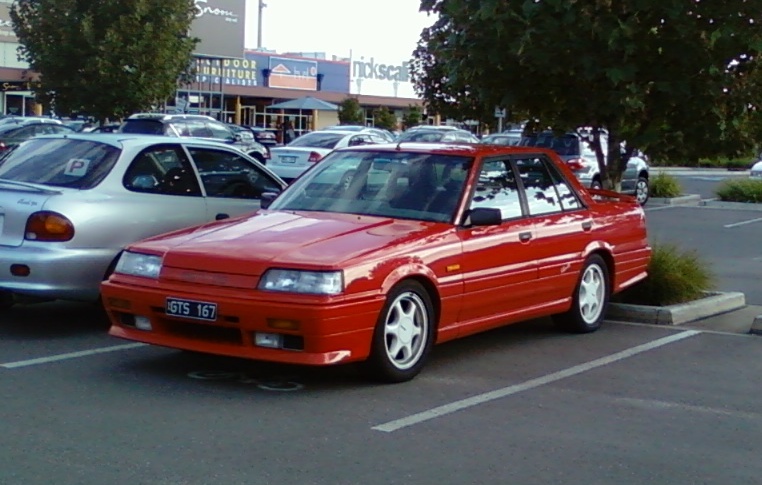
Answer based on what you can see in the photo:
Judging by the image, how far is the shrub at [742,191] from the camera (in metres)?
26.0

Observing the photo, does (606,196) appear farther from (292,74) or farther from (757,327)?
(292,74)

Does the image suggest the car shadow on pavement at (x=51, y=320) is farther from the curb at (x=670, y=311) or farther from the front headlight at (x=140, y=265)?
the curb at (x=670, y=311)

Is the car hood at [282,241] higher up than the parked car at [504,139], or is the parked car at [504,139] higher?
the parked car at [504,139]

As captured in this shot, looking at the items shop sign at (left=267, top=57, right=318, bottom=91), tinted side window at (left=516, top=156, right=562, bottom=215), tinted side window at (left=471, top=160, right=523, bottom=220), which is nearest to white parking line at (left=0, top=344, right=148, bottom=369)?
tinted side window at (left=471, top=160, right=523, bottom=220)

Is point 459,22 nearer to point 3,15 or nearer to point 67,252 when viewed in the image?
point 67,252

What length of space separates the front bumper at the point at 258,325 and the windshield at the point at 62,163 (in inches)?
81.6

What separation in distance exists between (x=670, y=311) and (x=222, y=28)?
42998 millimetres

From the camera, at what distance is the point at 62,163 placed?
9602mm

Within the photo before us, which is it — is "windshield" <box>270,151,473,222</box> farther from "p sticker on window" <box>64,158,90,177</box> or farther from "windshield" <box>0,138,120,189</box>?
Answer: "p sticker on window" <box>64,158,90,177</box>

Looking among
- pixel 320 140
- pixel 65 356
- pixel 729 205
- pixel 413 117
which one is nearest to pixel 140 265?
pixel 65 356

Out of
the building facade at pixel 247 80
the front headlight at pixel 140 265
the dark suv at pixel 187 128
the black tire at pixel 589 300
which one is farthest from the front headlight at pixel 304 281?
the building facade at pixel 247 80

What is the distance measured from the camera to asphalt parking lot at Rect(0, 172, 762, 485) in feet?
18.8

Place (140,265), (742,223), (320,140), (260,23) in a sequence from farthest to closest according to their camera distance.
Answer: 1. (260,23)
2. (320,140)
3. (742,223)
4. (140,265)

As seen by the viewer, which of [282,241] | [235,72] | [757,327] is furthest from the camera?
[235,72]
